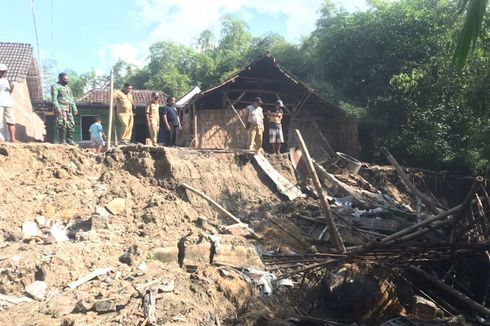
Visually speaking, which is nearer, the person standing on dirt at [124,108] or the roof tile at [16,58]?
the person standing on dirt at [124,108]

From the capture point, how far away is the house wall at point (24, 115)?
1720 centimetres

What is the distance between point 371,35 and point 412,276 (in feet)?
42.2

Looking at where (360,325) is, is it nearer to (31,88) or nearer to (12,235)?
A: (12,235)

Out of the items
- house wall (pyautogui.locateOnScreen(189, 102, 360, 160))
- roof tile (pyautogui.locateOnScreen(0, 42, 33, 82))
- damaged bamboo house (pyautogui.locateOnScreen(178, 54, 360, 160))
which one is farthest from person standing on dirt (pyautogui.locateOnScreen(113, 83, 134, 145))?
roof tile (pyautogui.locateOnScreen(0, 42, 33, 82))

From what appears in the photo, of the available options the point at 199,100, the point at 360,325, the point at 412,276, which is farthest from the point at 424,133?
the point at 360,325

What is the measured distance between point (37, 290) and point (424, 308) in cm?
600

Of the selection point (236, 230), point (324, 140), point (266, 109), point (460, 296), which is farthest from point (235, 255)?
point (324, 140)

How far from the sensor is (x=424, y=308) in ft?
24.8

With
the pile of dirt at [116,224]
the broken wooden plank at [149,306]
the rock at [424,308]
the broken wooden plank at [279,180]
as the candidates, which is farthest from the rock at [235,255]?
the broken wooden plank at [279,180]

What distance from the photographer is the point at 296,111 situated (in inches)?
656

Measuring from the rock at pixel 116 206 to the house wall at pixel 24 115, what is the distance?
29.9 feet

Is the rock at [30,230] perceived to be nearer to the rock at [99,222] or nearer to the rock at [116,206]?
the rock at [99,222]

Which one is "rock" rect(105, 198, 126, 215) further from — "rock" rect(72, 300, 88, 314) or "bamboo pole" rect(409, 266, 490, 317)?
"bamboo pole" rect(409, 266, 490, 317)

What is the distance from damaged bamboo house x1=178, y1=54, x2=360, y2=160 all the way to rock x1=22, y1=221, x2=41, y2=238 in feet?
25.4
